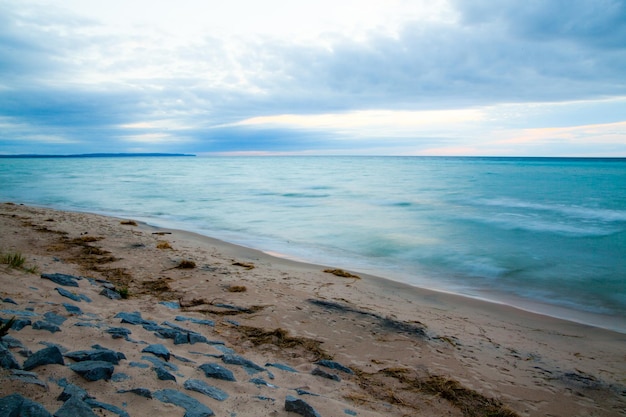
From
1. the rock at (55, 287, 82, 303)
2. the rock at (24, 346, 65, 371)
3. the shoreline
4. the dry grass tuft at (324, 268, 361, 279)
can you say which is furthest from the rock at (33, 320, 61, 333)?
the shoreline

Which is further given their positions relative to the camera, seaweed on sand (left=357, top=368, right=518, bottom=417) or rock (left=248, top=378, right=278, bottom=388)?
seaweed on sand (left=357, top=368, right=518, bottom=417)

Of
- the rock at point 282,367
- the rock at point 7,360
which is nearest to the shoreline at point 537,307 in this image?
the rock at point 282,367

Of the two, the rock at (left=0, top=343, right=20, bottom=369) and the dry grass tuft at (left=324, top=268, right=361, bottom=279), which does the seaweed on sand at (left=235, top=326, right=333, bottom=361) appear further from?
the dry grass tuft at (left=324, top=268, right=361, bottom=279)

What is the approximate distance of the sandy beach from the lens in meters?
3.01

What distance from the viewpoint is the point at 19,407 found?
2178 mm

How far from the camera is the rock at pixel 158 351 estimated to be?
11.5 feet

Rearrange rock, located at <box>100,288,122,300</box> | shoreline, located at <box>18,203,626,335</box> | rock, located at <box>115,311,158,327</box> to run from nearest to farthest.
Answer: rock, located at <box>115,311,158,327</box> → rock, located at <box>100,288,122,300</box> → shoreline, located at <box>18,203,626,335</box>

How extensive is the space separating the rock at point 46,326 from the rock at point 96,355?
0.65 meters

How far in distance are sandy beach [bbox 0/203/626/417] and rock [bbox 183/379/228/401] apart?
2 centimetres

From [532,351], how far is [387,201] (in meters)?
20.6

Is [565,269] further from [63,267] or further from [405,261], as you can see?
[63,267]

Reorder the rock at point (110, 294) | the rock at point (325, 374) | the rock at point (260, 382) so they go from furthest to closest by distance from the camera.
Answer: the rock at point (110, 294), the rock at point (325, 374), the rock at point (260, 382)

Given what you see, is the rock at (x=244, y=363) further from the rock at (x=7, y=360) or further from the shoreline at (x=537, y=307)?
the shoreline at (x=537, y=307)

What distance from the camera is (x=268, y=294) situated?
6461mm
